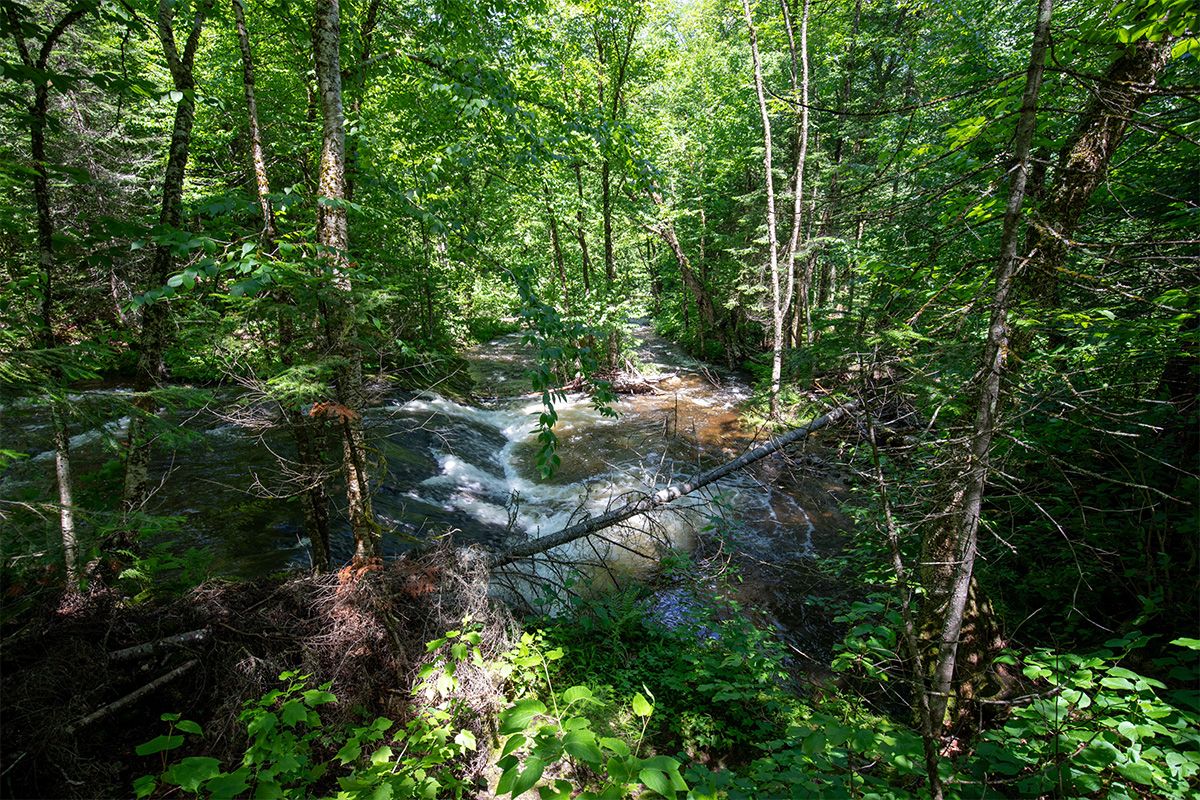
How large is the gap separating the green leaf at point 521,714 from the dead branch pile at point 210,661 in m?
1.85

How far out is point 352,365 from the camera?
3.34m

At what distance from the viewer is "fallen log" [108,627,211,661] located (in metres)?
3.09

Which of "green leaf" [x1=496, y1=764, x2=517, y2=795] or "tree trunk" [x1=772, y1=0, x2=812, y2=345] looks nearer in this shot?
"green leaf" [x1=496, y1=764, x2=517, y2=795]

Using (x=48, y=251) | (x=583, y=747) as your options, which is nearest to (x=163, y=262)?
(x=48, y=251)

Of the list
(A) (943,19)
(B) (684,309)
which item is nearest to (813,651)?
(A) (943,19)

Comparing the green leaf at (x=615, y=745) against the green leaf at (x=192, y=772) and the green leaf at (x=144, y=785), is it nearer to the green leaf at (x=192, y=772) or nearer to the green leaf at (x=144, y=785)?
the green leaf at (x=192, y=772)

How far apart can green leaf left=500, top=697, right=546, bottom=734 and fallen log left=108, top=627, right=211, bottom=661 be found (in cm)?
297

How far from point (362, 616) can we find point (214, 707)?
3.15ft

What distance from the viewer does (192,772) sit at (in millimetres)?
1651

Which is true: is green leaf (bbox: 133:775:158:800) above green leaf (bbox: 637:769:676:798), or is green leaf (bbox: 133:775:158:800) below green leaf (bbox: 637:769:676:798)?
below

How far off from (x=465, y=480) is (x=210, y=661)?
21.5 ft

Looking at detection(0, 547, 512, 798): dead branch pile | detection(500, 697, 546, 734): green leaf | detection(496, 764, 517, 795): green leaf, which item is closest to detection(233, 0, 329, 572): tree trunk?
detection(0, 547, 512, 798): dead branch pile

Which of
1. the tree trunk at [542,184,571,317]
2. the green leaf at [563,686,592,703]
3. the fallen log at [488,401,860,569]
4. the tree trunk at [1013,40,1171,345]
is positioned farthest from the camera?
the tree trunk at [542,184,571,317]

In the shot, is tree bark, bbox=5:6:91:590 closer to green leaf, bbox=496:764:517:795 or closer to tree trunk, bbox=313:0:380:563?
tree trunk, bbox=313:0:380:563
